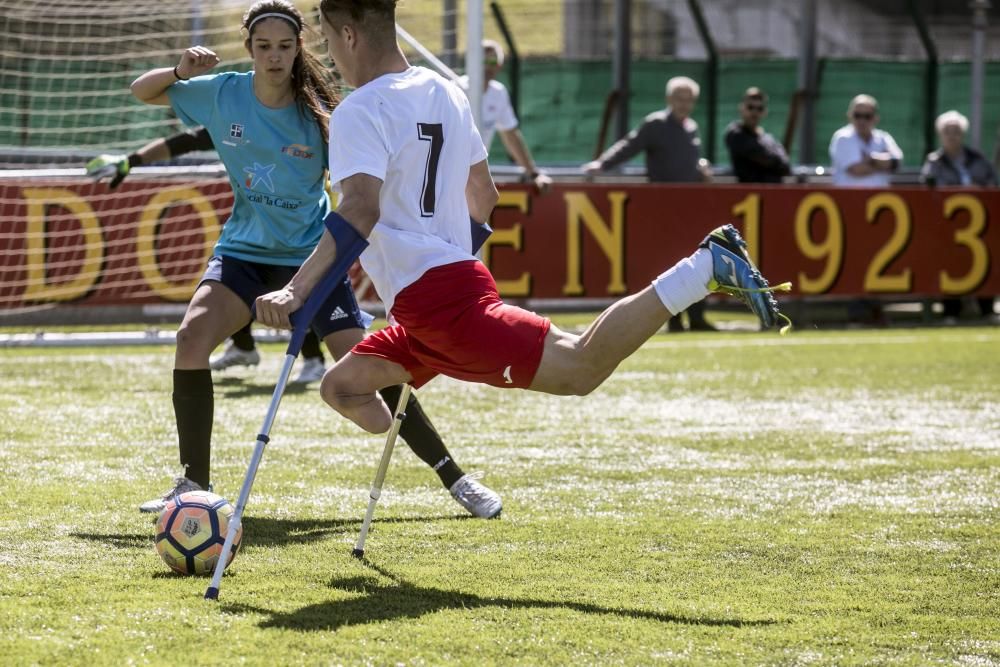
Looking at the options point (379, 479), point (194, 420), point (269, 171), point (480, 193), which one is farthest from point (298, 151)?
point (379, 479)

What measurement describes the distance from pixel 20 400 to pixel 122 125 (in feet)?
17.1

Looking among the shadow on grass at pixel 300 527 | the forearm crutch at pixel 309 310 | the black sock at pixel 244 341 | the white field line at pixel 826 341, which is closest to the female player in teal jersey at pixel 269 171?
the shadow on grass at pixel 300 527

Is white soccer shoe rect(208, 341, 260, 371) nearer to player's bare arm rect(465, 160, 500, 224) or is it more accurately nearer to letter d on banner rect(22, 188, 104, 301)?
letter d on banner rect(22, 188, 104, 301)

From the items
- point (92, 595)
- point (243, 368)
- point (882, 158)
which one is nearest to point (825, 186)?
point (882, 158)

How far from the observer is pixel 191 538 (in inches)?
199

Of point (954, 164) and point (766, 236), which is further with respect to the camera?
point (954, 164)

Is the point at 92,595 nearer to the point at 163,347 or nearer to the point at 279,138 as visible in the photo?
the point at 279,138

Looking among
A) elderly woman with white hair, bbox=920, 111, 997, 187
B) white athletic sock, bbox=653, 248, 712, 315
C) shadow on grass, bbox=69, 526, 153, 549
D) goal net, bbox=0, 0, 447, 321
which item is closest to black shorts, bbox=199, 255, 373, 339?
shadow on grass, bbox=69, 526, 153, 549

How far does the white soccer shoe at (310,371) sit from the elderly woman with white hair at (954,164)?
773cm

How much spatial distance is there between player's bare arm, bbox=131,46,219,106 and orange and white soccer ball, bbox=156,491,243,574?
80.9 inches

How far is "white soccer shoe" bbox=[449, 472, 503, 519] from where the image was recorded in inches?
242

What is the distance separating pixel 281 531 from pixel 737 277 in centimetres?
211

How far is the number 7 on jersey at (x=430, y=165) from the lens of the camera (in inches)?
202

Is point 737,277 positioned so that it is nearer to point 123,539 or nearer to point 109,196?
point 123,539
